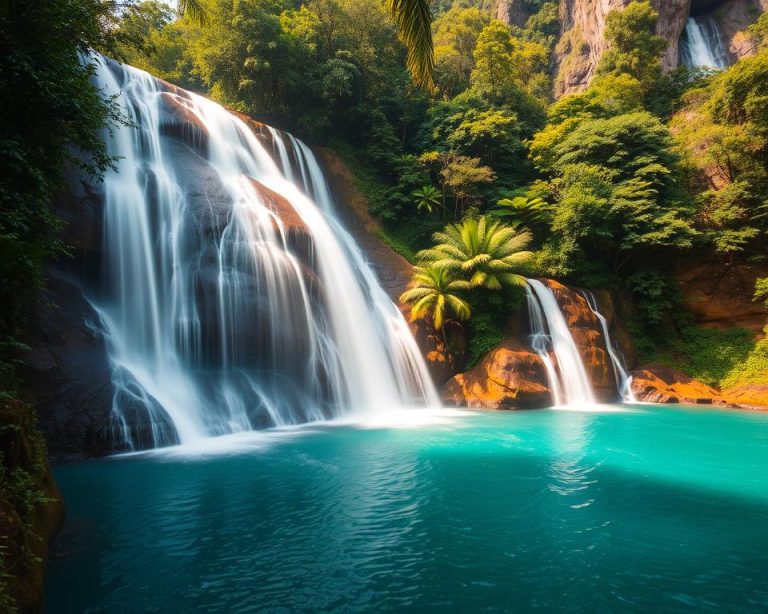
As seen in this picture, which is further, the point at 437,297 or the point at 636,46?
the point at 636,46

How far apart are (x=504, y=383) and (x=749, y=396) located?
796 centimetres

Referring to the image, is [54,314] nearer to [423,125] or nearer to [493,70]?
[423,125]

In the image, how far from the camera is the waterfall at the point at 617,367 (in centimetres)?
1519

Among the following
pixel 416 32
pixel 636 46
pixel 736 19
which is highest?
pixel 736 19

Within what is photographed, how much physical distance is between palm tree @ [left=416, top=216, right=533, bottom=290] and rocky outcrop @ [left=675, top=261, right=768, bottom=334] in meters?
7.58

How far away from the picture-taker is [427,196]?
2022cm

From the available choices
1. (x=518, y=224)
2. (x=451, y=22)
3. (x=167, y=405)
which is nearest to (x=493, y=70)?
(x=518, y=224)

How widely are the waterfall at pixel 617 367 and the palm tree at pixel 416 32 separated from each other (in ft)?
45.8

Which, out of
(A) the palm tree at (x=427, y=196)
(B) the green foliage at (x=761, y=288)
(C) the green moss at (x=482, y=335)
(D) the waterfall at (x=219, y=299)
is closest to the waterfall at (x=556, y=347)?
(C) the green moss at (x=482, y=335)

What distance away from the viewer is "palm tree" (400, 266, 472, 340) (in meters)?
14.4

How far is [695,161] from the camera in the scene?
63.7ft

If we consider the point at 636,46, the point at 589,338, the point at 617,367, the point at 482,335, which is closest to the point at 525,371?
the point at 482,335

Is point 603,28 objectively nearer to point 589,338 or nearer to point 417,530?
point 589,338

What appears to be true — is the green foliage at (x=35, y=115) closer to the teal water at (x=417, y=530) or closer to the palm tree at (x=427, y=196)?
the teal water at (x=417, y=530)
